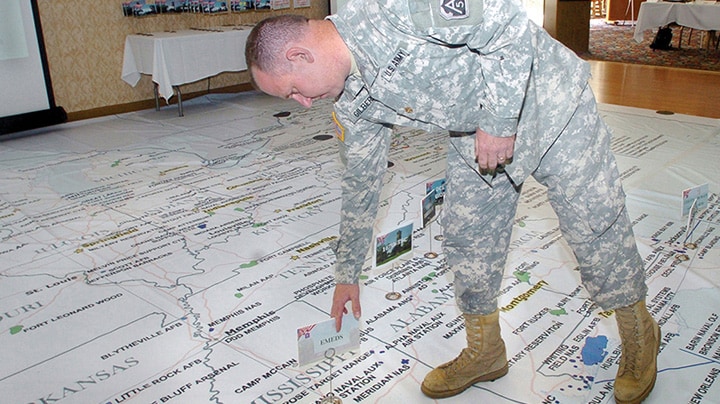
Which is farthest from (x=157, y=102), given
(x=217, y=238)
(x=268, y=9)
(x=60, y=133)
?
(x=217, y=238)

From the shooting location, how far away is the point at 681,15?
689cm

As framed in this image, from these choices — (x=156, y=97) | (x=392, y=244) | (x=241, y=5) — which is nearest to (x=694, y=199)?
(x=392, y=244)

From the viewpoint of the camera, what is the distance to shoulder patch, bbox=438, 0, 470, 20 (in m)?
0.99

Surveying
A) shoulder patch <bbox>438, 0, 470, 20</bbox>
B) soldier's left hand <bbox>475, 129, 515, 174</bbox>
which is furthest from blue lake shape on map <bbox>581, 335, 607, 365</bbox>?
shoulder patch <bbox>438, 0, 470, 20</bbox>

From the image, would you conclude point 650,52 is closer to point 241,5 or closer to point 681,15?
point 681,15

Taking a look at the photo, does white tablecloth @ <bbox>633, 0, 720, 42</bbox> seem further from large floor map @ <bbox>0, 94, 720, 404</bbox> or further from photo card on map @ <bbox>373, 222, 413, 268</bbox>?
photo card on map @ <bbox>373, 222, 413, 268</bbox>

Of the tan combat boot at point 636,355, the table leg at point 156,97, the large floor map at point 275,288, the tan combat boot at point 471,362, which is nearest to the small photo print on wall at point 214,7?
the table leg at point 156,97

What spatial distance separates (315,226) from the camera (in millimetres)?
2477

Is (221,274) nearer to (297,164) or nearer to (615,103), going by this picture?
(297,164)

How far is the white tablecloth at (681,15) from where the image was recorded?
262 inches

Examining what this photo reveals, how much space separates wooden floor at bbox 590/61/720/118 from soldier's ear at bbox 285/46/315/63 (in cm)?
388

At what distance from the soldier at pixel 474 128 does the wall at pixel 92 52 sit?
3.81 m

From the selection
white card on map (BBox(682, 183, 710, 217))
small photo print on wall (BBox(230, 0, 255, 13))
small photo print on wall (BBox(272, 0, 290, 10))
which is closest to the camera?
white card on map (BBox(682, 183, 710, 217))

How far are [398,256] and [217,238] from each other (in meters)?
0.83
